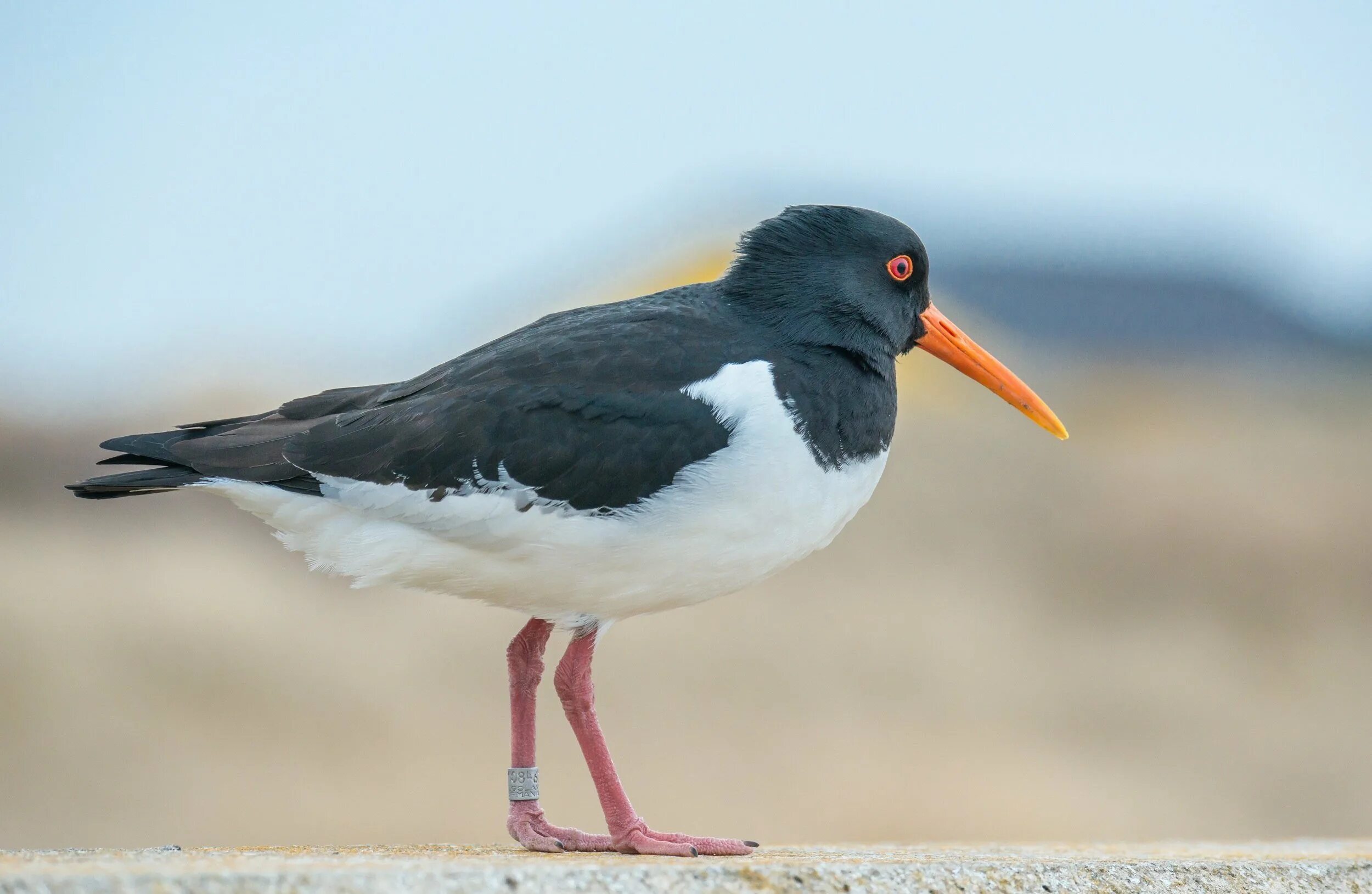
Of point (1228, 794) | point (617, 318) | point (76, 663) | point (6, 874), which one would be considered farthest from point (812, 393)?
point (76, 663)

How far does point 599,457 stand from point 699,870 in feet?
5.41

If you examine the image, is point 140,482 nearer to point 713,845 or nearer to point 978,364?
point 713,845

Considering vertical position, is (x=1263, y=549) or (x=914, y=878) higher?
(x=1263, y=549)

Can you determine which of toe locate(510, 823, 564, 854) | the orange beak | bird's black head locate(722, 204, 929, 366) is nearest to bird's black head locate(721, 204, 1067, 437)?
bird's black head locate(722, 204, 929, 366)

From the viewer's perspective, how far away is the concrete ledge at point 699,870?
12.2 feet

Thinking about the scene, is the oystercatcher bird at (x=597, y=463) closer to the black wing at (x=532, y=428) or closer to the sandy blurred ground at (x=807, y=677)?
the black wing at (x=532, y=428)

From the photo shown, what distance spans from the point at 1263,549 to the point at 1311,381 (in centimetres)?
1148

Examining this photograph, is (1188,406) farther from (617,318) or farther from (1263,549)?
(617,318)

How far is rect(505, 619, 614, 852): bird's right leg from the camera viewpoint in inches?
211

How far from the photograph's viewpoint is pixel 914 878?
174 inches

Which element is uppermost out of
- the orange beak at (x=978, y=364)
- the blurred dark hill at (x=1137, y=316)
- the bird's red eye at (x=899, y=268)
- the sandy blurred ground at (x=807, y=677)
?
the blurred dark hill at (x=1137, y=316)

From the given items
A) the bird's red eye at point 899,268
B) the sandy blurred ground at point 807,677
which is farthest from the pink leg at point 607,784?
the sandy blurred ground at point 807,677

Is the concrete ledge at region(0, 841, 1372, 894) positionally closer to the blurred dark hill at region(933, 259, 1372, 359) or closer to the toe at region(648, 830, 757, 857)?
the toe at region(648, 830, 757, 857)

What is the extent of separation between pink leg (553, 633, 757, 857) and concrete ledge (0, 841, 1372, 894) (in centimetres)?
13
